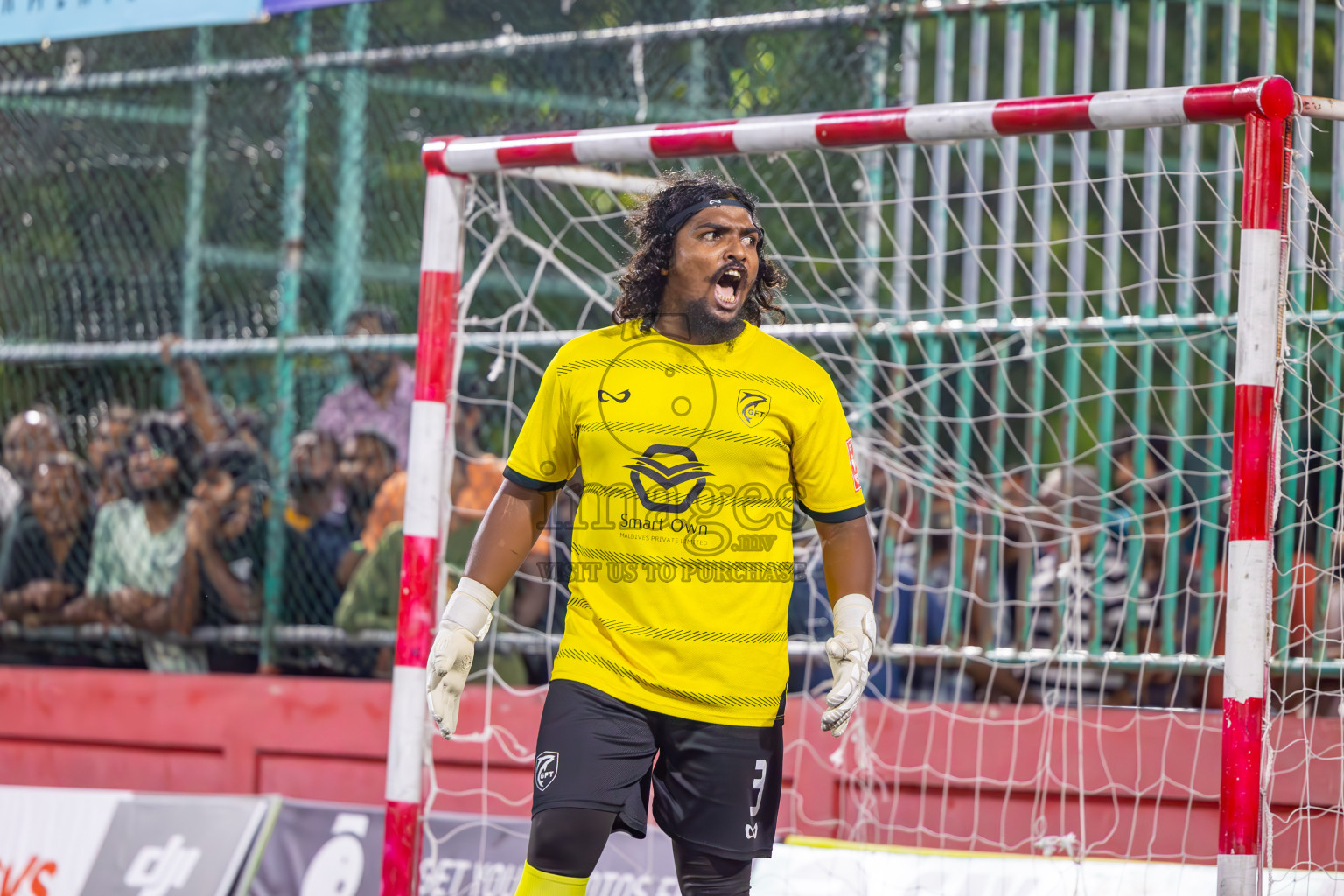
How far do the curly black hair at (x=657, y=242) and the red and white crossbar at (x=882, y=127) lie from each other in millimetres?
829

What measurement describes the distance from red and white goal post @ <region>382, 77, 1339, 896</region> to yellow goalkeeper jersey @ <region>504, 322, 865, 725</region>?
2.74ft

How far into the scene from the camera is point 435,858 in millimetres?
5457

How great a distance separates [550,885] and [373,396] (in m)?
3.66

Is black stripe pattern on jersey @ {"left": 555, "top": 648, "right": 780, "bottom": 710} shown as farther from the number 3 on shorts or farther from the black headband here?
the black headband

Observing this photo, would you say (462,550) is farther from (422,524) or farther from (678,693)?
(678,693)

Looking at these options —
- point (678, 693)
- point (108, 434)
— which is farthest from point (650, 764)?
point (108, 434)

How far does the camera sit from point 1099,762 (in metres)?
5.22

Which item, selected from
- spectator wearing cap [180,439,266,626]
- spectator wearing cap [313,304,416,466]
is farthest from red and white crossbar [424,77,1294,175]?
spectator wearing cap [180,439,266,626]

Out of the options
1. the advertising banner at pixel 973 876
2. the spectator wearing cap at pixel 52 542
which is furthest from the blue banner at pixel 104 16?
the advertising banner at pixel 973 876

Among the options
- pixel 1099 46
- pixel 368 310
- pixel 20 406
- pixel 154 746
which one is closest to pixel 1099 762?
pixel 368 310

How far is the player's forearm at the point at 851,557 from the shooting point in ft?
11.3

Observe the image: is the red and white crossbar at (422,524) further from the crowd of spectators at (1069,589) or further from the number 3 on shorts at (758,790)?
the crowd of spectators at (1069,589)

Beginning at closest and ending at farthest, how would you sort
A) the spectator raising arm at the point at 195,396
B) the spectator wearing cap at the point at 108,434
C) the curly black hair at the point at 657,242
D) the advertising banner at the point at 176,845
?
the curly black hair at the point at 657,242 → the advertising banner at the point at 176,845 → the spectator raising arm at the point at 195,396 → the spectator wearing cap at the point at 108,434

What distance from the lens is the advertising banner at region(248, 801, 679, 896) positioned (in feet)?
17.5
